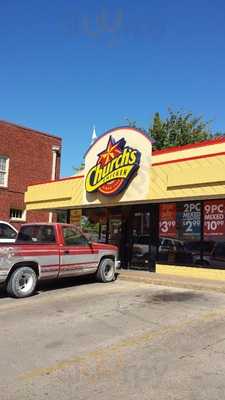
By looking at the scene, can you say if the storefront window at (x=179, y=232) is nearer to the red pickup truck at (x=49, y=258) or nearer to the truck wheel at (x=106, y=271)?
the red pickup truck at (x=49, y=258)

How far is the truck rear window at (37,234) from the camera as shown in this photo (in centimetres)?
1396

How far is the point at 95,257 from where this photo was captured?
15.0 metres

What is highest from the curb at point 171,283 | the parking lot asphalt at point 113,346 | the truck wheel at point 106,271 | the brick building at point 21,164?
the brick building at point 21,164

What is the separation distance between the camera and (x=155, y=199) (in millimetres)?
16062

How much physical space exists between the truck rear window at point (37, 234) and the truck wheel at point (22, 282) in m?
1.33

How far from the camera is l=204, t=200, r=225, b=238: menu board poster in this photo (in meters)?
15.4

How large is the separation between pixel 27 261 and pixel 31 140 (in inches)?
728

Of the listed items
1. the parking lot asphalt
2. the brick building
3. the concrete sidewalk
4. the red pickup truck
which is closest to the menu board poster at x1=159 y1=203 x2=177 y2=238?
the concrete sidewalk

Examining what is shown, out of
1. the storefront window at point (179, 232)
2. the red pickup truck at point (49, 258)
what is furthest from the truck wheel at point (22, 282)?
the storefront window at point (179, 232)

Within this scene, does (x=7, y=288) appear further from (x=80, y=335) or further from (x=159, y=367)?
(x=159, y=367)

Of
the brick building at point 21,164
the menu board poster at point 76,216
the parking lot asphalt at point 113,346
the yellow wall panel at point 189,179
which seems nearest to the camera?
the parking lot asphalt at point 113,346

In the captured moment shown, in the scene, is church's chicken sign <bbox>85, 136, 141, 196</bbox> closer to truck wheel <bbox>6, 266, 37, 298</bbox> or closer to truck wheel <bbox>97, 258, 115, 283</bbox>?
truck wheel <bbox>97, 258, 115, 283</bbox>

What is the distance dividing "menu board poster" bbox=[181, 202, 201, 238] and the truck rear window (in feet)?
15.5

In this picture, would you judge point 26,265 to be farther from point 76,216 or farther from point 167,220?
point 76,216
